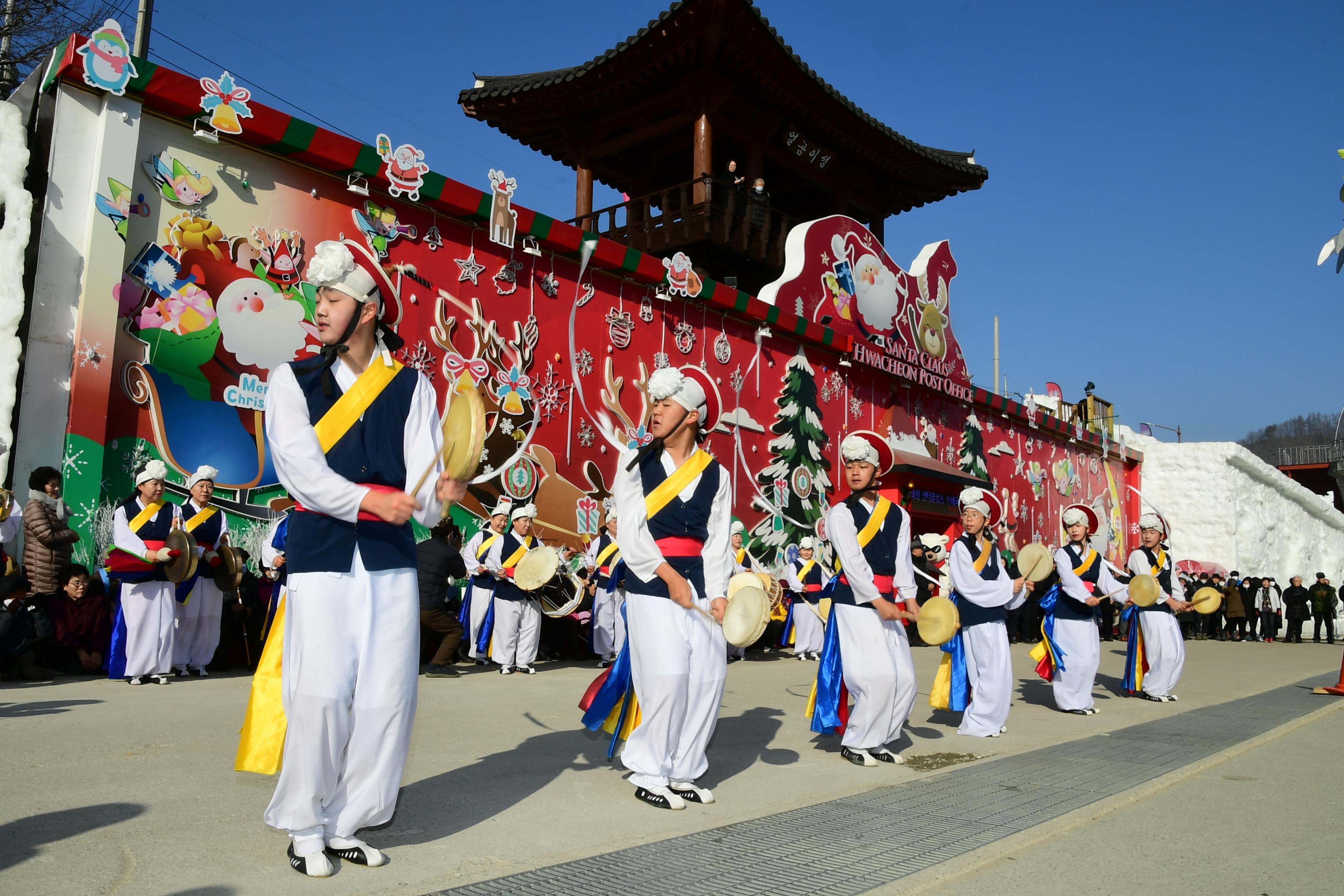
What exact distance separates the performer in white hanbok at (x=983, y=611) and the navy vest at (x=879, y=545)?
146cm

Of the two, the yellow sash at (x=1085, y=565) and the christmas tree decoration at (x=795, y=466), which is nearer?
the yellow sash at (x=1085, y=565)

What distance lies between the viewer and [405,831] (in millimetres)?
3373

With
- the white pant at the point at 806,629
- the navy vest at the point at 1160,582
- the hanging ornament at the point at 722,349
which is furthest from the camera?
the hanging ornament at the point at 722,349

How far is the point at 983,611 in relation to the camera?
22.6ft

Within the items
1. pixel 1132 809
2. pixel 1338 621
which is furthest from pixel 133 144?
pixel 1338 621

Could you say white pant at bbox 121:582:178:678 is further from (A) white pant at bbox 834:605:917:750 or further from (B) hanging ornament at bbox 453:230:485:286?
(A) white pant at bbox 834:605:917:750

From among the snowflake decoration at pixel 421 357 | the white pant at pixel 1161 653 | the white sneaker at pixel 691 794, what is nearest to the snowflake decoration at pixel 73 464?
the snowflake decoration at pixel 421 357

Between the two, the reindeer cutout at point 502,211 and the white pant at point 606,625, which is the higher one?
the reindeer cutout at point 502,211

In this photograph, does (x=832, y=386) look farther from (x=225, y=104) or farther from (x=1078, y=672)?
(x=225, y=104)

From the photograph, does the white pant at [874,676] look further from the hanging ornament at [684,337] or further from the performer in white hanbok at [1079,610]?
the hanging ornament at [684,337]

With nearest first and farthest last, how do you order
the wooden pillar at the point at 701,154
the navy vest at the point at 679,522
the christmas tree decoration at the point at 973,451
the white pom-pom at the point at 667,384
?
the navy vest at the point at 679,522
the white pom-pom at the point at 667,384
the wooden pillar at the point at 701,154
the christmas tree decoration at the point at 973,451

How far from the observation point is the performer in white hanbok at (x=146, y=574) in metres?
7.11

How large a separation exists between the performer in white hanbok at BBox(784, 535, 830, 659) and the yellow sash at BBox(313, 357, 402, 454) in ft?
32.0

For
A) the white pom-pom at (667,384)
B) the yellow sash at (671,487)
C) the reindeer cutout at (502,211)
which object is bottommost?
the yellow sash at (671,487)
